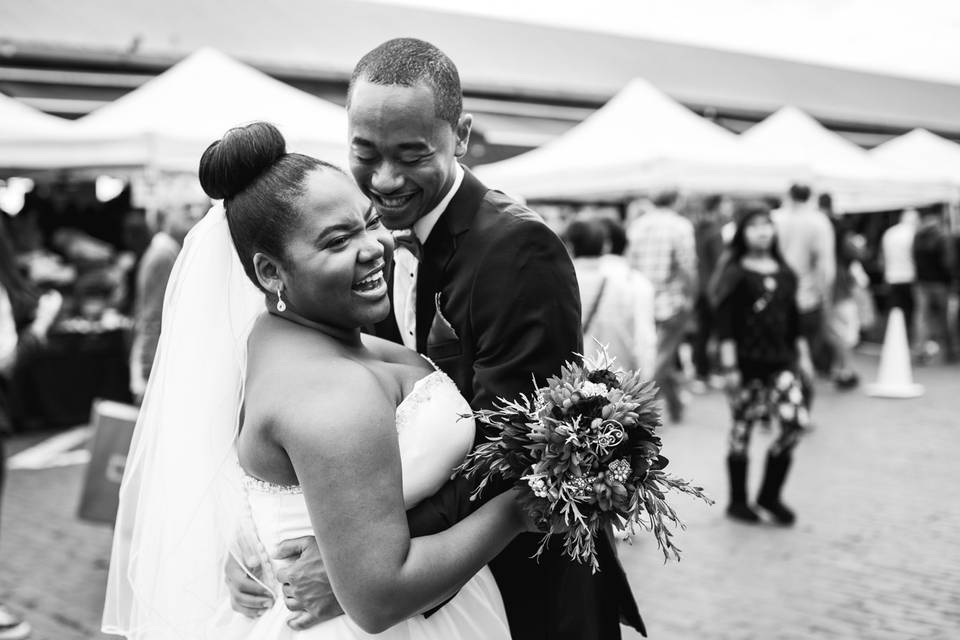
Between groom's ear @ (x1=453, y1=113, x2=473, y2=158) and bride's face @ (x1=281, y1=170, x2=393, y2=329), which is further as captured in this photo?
groom's ear @ (x1=453, y1=113, x2=473, y2=158)

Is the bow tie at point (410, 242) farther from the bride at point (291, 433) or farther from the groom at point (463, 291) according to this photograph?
the bride at point (291, 433)

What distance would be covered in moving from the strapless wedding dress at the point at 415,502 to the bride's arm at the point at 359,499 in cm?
14

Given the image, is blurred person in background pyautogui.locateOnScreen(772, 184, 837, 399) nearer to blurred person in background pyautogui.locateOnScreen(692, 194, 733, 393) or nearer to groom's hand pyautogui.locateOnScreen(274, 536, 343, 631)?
blurred person in background pyautogui.locateOnScreen(692, 194, 733, 393)

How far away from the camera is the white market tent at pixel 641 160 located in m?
10.7

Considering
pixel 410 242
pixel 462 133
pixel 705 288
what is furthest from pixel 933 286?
pixel 410 242

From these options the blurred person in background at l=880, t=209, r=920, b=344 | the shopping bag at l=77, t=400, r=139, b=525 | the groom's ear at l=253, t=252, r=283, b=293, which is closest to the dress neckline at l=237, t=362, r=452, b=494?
the groom's ear at l=253, t=252, r=283, b=293

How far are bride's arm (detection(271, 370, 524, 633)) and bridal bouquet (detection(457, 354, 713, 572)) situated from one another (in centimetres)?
20

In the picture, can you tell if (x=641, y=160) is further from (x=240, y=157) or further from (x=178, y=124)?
(x=240, y=157)

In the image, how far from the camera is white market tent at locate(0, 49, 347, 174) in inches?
314

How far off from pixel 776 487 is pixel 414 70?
5.27 metres

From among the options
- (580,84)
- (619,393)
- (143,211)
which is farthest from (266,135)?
(580,84)

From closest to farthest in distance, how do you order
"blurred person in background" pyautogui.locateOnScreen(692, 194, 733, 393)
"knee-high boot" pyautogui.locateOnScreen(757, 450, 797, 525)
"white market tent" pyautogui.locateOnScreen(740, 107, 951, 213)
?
Answer: "knee-high boot" pyautogui.locateOnScreen(757, 450, 797, 525) < "blurred person in background" pyautogui.locateOnScreen(692, 194, 733, 393) < "white market tent" pyautogui.locateOnScreen(740, 107, 951, 213)

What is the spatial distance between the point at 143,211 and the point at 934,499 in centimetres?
963

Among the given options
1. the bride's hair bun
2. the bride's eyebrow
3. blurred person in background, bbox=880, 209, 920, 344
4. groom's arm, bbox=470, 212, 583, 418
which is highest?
the bride's hair bun
